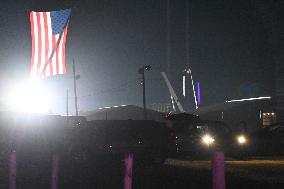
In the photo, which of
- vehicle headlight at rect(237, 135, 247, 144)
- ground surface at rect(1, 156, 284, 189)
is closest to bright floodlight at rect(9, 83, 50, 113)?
vehicle headlight at rect(237, 135, 247, 144)

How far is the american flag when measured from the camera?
93.8 ft

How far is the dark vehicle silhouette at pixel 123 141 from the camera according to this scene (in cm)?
1450

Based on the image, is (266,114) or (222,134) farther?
(266,114)

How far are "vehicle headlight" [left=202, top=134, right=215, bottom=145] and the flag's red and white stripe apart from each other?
1298 centimetres

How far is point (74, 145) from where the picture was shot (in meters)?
14.9

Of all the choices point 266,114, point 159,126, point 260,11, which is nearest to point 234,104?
point 266,114

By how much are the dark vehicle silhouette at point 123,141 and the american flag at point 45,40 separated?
14115 millimetres

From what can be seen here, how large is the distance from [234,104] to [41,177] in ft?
103

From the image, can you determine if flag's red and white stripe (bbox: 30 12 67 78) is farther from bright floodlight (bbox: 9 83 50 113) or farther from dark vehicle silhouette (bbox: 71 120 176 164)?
dark vehicle silhouette (bbox: 71 120 176 164)

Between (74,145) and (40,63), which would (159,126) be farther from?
(40,63)

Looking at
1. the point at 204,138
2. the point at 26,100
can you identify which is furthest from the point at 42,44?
the point at 204,138

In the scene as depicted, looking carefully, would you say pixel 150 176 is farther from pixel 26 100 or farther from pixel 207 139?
pixel 26 100

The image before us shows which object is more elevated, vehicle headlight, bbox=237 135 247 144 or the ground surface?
vehicle headlight, bbox=237 135 247 144

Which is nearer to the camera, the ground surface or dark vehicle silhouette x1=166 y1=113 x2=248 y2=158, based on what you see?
the ground surface
